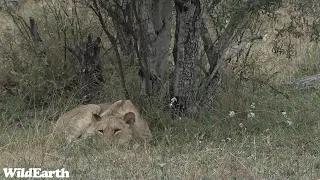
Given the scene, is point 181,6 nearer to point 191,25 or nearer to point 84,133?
point 191,25

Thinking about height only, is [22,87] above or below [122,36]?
below

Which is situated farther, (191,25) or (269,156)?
(191,25)

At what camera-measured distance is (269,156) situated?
6.19m

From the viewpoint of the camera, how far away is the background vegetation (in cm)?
580

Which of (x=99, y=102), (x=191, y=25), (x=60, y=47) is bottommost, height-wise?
(x=99, y=102)

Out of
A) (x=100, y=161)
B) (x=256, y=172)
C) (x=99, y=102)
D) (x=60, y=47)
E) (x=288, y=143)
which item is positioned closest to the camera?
(x=256, y=172)

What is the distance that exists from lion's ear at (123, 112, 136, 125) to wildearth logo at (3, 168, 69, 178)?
66.8 inches

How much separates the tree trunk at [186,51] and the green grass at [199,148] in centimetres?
31

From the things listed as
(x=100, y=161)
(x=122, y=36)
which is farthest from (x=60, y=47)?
(x=100, y=161)

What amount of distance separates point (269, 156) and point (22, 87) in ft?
13.3

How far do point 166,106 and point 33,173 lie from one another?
8.27ft

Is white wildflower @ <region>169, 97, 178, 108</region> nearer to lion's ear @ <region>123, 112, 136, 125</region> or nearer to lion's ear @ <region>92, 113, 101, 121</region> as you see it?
lion's ear @ <region>123, 112, 136, 125</region>

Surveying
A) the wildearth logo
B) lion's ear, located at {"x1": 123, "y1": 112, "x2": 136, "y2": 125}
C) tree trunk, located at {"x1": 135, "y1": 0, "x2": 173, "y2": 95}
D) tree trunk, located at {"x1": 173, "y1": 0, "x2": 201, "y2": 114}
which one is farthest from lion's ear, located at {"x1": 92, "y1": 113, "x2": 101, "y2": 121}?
the wildearth logo

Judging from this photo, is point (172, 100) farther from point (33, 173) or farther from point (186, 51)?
point (33, 173)
